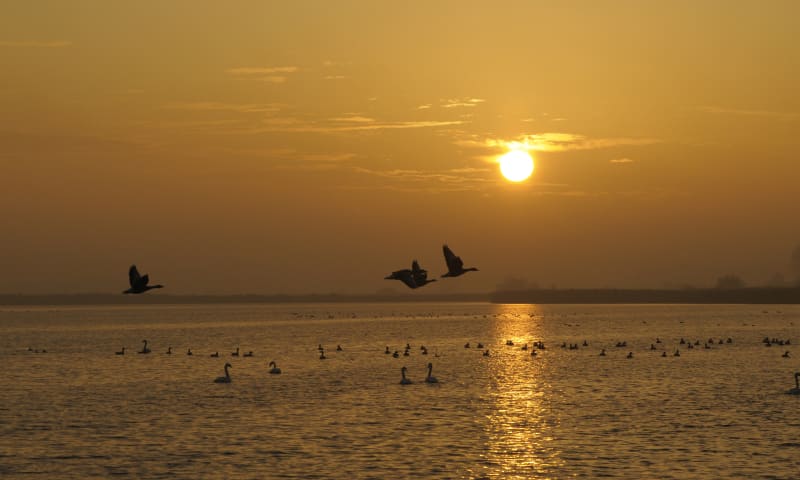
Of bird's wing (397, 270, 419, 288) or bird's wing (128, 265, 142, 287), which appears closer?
bird's wing (397, 270, 419, 288)

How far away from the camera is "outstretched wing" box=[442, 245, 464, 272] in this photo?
124ft

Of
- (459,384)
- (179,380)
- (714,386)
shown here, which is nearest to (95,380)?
(179,380)

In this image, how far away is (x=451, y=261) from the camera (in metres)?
38.1

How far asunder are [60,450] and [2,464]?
314cm

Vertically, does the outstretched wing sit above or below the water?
above

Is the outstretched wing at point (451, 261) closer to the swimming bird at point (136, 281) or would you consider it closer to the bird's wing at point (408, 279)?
the bird's wing at point (408, 279)

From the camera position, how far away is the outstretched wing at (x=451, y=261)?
124ft

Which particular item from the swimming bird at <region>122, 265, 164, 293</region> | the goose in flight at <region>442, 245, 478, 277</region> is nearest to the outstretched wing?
the goose in flight at <region>442, 245, 478, 277</region>

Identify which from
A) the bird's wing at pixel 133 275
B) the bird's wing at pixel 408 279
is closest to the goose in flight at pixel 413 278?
the bird's wing at pixel 408 279

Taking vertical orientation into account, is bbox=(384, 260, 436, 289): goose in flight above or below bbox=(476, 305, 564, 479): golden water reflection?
above

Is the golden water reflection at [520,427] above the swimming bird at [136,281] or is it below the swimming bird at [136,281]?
below

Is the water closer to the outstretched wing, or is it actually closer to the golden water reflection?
the golden water reflection

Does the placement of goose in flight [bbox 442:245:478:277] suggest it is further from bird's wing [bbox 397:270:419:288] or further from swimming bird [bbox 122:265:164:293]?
swimming bird [bbox 122:265:164:293]

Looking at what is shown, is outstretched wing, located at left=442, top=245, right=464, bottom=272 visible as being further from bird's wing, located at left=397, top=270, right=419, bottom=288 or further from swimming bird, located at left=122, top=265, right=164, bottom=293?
swimming bird, located at left=122, top=265, right=164, bottom=293
